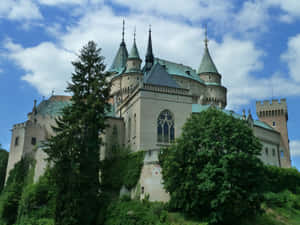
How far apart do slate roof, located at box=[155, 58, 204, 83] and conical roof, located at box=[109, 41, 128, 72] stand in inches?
308

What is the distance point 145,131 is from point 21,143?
21.5m

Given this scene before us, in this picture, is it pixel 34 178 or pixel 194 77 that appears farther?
pixel 194 77

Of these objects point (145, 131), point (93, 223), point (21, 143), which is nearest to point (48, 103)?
point (21, 143)

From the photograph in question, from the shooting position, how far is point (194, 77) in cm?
7256

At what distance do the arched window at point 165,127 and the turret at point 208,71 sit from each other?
34.9 m

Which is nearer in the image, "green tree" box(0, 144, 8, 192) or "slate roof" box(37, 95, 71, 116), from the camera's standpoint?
"green tree" box(0, 144, 8, 192)

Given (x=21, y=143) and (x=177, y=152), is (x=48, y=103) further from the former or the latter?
(x=177, y=152)

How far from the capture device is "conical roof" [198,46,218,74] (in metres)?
76.6

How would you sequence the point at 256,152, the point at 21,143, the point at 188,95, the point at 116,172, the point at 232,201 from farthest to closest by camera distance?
the point at 21,143, the point at 188,95, the point at 116,172, the point at 256,152, the point at 232,201

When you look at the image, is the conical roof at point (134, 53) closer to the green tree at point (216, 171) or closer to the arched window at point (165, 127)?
the arched window at point (165, 127)

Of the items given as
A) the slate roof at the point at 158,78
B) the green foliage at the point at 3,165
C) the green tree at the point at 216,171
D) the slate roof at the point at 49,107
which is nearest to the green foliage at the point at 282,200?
the green tree at the point at 216,171

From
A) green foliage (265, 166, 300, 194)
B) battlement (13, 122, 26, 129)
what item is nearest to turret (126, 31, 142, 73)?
battlement (13, 122, 26, 129)

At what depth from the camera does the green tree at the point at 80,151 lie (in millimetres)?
33000

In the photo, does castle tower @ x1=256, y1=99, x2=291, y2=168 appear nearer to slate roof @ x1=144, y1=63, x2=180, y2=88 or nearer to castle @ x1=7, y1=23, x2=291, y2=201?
castle @ x1=7, y1=23, x2=291, y2=201
